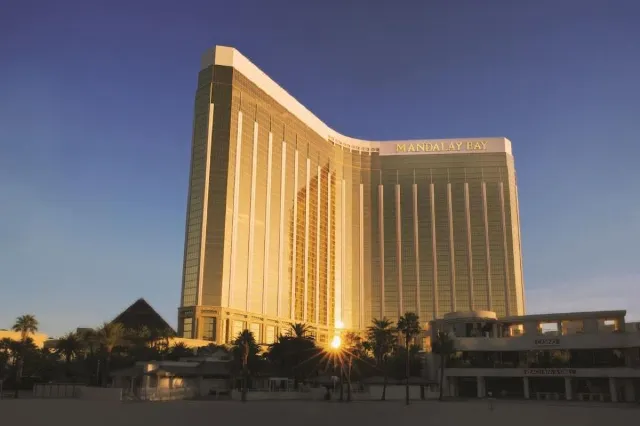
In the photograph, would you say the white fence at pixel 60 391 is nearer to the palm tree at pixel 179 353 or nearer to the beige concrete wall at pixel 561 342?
the palm tree at pixel 179 353

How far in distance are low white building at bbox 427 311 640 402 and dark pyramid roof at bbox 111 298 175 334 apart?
6032 centimetres

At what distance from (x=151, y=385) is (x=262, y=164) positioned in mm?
103912

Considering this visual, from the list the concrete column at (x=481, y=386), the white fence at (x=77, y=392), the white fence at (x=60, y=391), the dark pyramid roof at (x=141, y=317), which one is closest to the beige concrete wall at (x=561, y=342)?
the concrete column at (x=481, y=386)

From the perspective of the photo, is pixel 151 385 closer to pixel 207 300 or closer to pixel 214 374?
pixel 214 374

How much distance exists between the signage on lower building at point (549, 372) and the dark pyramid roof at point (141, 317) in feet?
242

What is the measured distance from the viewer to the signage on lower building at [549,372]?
282 feet

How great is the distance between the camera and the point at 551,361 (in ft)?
299

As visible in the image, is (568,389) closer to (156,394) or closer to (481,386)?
(481,386)

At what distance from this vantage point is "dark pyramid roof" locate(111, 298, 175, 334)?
132 meters

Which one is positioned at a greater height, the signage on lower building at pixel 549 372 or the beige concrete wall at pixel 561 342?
the beige concrete wall at pixel 561 342

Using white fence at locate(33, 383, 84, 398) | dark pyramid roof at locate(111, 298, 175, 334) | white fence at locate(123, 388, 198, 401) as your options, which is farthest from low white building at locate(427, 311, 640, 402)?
dark pyramid roof at locate(111, 298, 175, 334)

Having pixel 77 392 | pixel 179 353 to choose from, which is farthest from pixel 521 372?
pixel 77 392

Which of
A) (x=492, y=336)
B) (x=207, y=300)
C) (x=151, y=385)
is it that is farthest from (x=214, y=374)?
(x=207, y=300)

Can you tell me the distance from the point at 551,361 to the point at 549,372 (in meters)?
3.72
